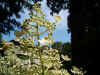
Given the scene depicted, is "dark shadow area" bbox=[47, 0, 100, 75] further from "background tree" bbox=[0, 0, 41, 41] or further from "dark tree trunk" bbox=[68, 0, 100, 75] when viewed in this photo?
"background tree" bbox=[0, 0, 41, 41]

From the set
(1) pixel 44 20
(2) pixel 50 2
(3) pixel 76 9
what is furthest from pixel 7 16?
(3) pixel 76 9

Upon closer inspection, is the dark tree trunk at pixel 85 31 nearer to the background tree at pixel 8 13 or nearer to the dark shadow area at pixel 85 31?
the dark shadow area at pixel 85 31

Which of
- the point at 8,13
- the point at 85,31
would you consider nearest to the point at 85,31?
the point at 85,31

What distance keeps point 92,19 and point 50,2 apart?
7.26m

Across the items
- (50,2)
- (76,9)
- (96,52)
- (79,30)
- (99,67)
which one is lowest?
(99,67)

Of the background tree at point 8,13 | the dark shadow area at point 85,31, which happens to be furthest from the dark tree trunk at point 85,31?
the background tree at point 8,13

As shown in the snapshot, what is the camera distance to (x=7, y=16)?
1018 centimetres

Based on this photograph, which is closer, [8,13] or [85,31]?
[85,31]

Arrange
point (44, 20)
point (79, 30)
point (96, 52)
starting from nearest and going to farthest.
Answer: point (96, 52), point (79, 30), point (44, 20)

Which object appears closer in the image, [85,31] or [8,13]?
[85,31]

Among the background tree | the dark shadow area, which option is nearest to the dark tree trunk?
the dark shadow area

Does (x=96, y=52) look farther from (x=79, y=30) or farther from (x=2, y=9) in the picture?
(x=2, y=9)

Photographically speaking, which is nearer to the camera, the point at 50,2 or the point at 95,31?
the point at 95,31

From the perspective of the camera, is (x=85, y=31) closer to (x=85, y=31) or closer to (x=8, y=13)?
(x=85, y=31)
